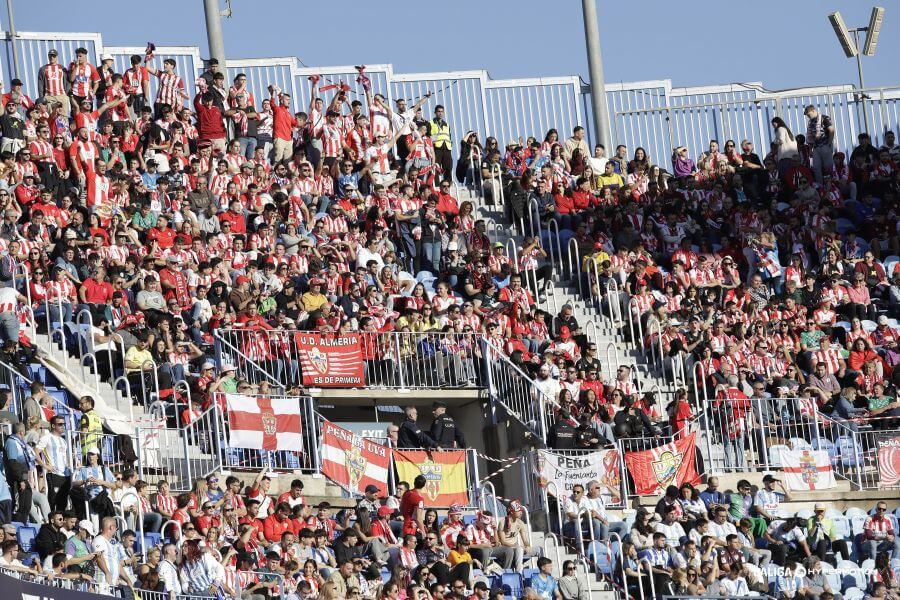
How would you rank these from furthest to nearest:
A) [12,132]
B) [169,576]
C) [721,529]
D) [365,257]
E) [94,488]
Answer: [365,257] < [12,132] < [721,529] < [94,488] < [169,576]

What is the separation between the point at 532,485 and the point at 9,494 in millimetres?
7732

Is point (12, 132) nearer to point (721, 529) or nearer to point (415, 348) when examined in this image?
point (415, 348)

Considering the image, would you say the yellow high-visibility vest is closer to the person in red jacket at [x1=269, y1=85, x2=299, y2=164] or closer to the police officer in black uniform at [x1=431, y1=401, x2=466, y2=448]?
the person in red jacket at [x1=269, y1=85, x2=299, y2=164]

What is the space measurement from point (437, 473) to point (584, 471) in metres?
1.97

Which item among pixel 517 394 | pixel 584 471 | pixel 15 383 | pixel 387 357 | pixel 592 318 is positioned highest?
pixel 15 383

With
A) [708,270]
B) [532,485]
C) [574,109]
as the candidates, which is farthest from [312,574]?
[574,109]

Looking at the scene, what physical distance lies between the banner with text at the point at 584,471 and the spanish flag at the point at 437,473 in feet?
3.58

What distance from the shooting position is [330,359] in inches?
1134

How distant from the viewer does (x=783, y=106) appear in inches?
1567

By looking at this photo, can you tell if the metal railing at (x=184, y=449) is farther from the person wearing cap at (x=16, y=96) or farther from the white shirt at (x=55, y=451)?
the person wearing cap at (x=16, y=96)

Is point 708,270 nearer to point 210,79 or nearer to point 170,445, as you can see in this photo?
point 210,79

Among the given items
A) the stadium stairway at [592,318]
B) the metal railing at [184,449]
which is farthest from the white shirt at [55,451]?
the stadium stairway at [592,318]

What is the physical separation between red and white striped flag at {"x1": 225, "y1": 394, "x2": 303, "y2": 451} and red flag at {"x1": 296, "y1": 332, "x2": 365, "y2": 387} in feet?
5.71

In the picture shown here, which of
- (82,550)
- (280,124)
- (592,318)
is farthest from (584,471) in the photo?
(280,124)
